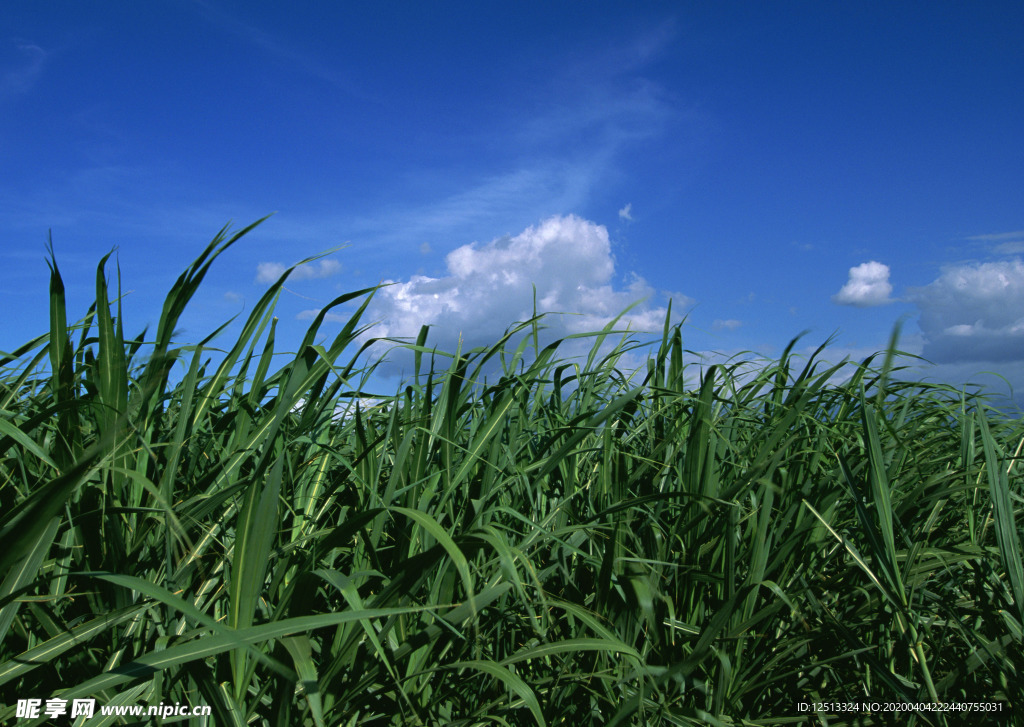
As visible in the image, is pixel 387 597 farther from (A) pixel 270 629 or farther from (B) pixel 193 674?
(B) pixel 193 674

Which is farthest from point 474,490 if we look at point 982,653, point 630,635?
point 982,653

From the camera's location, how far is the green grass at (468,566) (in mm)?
1248

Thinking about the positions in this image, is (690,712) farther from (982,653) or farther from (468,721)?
(982,653)

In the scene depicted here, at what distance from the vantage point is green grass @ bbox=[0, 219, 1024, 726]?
4.09 feet

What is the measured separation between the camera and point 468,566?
1.38 meters

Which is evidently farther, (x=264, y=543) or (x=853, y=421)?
(x=853, y=421)

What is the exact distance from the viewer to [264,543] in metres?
1.21

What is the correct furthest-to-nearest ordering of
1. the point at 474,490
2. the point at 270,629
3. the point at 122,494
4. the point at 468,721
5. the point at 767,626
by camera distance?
the point at 474,490 → the point at 767,626 → the point at 122,494 → the point at 468,721 → the point at 270,629

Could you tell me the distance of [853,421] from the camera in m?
2.20

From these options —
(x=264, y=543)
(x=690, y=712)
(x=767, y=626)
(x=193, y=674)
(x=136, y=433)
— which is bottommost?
(x=690, y=712)

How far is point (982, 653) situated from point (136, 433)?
6.56 ft

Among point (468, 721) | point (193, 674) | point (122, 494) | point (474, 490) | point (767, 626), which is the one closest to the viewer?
point (193, 674)

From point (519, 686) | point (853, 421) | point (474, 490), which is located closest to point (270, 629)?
point (519, 686)

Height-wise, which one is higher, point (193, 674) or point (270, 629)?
point (270, 629)
